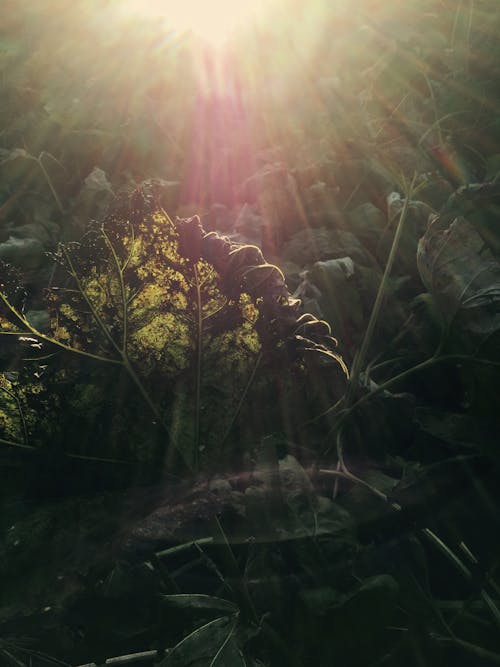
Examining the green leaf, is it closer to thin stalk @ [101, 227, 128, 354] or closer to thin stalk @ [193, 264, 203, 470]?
thin stalk @ [193, 264, 203, 470]

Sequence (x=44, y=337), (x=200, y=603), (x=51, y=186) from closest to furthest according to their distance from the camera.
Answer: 1. (x=200, y=603)
2. (x=44, y=337)
3. (x=51, y=186)

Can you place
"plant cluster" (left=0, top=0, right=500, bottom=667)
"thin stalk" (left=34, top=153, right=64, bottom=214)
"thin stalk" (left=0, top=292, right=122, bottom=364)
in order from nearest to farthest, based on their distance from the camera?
"plant cluster" (left=0, top=0, right=500, bottom=667) < "thin stalk" (left=0, top=292, right=122, bottom=364) < "thin stalk" (left=34, top=153, right=64, bottom=214)

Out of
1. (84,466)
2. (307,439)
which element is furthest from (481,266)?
(84,466)

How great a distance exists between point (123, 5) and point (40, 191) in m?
1.21

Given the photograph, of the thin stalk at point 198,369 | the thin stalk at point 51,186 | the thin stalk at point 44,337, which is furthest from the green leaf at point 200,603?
the thin stalk at point 51,186

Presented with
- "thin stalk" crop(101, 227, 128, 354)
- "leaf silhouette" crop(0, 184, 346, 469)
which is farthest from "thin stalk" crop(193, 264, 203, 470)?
"thin stalk" crop(101, 227, 128, 354)

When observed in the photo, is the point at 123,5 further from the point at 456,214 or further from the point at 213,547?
the point at 213,547

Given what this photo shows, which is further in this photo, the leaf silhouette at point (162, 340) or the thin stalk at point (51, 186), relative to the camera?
the thin stalk at point (51, 186)

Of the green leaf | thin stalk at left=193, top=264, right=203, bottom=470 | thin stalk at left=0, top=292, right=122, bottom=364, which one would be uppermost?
thin stalk at left=0, top=292, right=122, bottom=364

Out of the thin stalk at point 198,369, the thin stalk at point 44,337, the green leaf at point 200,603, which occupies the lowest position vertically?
the green leaf at point 200,603

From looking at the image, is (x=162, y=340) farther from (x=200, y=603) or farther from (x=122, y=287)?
(x=200, y=603)

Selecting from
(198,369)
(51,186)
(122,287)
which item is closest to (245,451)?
(198,369)

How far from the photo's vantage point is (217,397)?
1.10 meters

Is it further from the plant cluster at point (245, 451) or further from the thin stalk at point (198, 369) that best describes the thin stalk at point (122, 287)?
the thin stalk at point (198, 369)
